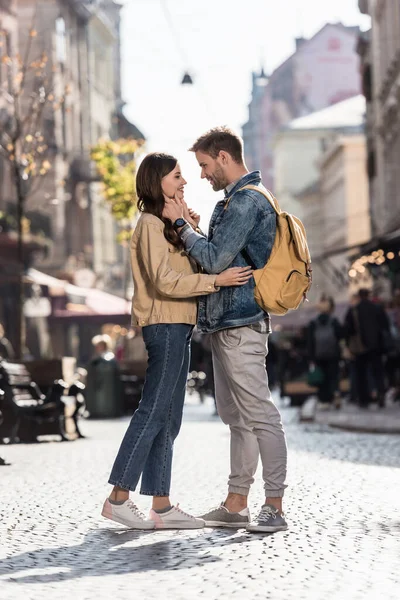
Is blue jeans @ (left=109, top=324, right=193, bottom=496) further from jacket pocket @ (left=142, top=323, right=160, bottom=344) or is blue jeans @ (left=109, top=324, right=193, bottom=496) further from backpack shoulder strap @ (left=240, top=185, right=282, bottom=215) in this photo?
backpack shoulder strap @ (left=240, top=185, right=282, bottom=215)

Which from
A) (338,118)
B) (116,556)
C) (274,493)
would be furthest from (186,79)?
(338,118)

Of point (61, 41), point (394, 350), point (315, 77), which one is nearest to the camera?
point (394, 350)

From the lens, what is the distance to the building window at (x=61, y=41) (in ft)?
179

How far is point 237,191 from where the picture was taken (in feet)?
25.2

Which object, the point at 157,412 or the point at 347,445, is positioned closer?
the point at 157,412

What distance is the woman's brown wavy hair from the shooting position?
7.72 meters

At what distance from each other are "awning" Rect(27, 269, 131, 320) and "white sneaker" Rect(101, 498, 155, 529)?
26.8 metres

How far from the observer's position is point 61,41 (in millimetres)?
55656

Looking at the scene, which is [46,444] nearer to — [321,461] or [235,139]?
[321,461]

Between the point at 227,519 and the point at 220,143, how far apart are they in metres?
1.78

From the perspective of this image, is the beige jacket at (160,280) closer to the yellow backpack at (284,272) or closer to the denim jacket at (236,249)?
the denim jacket at (236,249)

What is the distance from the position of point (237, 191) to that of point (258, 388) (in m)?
0.93

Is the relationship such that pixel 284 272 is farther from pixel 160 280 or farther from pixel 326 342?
pixel 326 342

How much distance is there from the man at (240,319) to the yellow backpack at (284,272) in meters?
0.05
